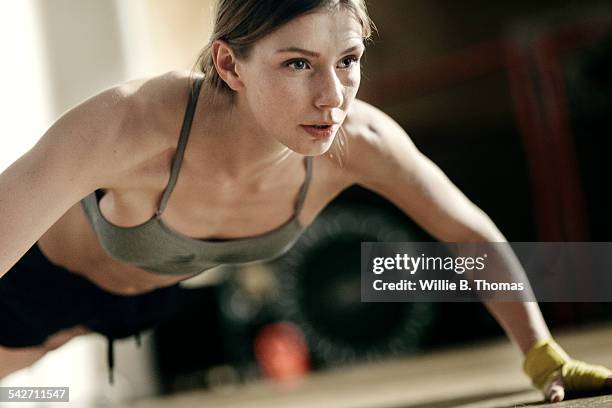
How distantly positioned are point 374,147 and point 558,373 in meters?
0.41

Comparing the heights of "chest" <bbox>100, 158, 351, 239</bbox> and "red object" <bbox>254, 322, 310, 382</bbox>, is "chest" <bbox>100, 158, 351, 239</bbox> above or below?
below

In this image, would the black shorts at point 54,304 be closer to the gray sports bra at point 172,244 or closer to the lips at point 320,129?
the gray sports bra at point 172,244

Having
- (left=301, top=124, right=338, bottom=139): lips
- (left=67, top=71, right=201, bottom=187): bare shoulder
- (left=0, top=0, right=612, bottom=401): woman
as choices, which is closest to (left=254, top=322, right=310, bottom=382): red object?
(left=0, top=0, right=612, bottom=401): woman

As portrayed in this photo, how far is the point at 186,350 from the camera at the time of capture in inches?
129

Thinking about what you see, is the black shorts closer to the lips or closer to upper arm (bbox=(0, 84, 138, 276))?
upper arm (bbox=(0, 84, 138, 276))

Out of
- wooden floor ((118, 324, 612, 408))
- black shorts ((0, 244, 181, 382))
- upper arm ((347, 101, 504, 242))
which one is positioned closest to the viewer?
upper arm ((347, 101, 504, 242))

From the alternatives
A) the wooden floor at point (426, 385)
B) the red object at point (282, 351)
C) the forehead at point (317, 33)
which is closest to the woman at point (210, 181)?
the forehead at point (317, 33)

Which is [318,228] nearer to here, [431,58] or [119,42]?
[119,42]

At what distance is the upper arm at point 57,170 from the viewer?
43.8 inches

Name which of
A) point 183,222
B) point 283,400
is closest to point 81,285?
point 183,222

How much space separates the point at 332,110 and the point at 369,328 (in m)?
2.08

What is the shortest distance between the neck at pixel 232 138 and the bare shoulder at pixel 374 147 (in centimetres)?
10

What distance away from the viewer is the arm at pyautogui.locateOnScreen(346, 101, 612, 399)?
53.8 inches

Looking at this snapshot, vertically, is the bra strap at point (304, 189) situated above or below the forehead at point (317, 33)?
below
